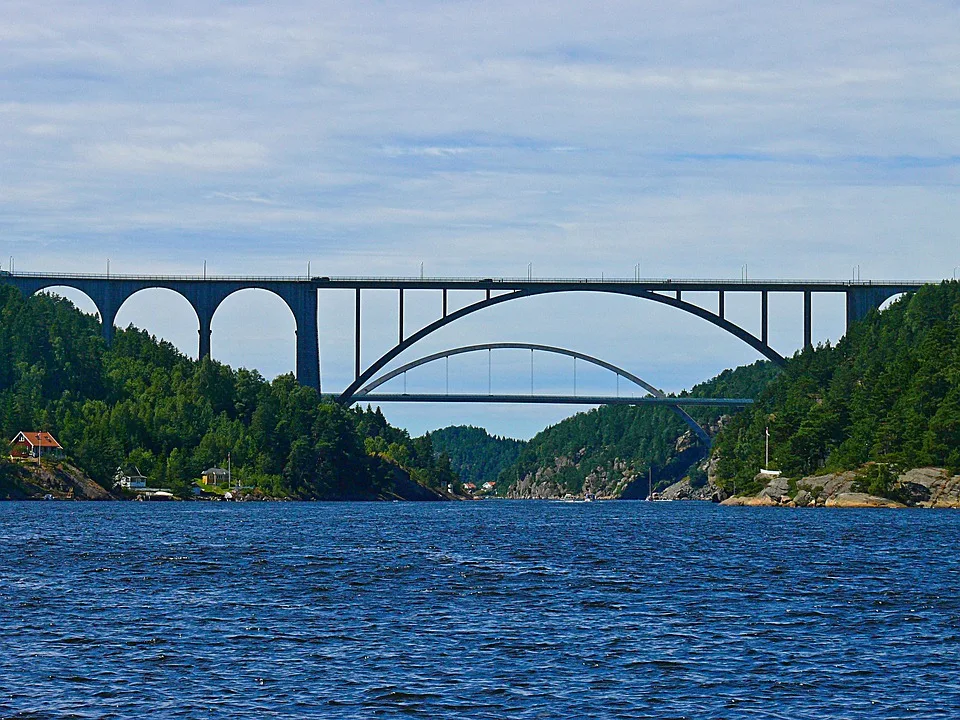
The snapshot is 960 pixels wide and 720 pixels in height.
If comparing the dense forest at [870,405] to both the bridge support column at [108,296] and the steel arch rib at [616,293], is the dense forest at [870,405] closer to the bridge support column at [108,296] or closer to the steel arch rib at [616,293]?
the steel arch rib at [616,293]

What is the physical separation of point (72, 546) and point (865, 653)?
1513 inches

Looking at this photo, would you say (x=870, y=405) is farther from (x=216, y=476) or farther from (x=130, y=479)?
(x=130, y=479)

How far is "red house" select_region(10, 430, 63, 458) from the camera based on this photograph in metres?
135

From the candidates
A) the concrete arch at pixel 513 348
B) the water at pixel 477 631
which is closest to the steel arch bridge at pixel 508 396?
the concrete arch at pixel 513 348

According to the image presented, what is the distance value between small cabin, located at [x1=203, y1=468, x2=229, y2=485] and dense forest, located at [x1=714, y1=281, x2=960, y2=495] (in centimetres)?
4954

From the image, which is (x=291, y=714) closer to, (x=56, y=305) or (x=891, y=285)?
(x=891, y=285)

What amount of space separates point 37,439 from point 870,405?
235ft

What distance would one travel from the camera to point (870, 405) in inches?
4897

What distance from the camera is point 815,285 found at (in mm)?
146750

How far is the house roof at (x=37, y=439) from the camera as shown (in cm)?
13694

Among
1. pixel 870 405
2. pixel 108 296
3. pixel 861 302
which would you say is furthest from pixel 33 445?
pixel 861 302

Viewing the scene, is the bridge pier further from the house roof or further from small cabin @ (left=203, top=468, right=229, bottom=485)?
the house roof

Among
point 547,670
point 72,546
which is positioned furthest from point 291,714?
point 72,546

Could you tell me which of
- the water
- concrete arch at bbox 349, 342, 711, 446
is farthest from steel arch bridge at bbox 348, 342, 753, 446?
the water
